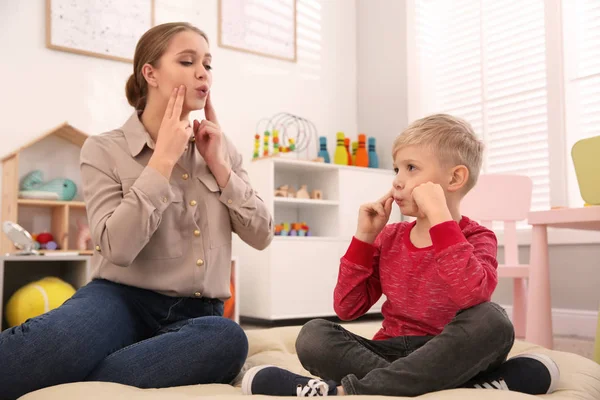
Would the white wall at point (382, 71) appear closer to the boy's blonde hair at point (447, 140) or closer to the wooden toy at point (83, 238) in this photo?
the wooden toy at point (83, 238)

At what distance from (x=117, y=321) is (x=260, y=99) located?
115 inches

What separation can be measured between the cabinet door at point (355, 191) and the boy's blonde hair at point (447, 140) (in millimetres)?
2587

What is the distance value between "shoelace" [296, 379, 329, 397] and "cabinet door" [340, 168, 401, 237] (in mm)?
2827

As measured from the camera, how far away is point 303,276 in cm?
360

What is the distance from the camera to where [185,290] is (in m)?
1.39

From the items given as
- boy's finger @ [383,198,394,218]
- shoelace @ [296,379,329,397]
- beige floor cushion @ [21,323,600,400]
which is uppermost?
boy's finger @ [383,198,394,218]

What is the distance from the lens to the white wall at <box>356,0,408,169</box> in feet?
13.9

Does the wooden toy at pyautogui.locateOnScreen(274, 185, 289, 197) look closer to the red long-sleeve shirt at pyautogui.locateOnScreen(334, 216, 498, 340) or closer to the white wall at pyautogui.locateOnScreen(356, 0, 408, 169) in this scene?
the white wall at pyautogui.locateOnScreen(356, 0, 408, 169)

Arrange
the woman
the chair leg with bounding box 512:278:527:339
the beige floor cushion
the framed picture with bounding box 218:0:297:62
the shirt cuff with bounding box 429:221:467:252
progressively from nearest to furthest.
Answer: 1. the beige floor cushion
2. the shirt cuff with bounding box 429:221:467:252
3. the woman
4. the chair leg with bounding box 512:278:527:339
5. the framed picture with bounding box 218:0:297:62

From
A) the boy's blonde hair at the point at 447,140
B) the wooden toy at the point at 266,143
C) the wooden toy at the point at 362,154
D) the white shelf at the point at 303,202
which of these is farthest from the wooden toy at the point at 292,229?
the boy's blonde hair at the point at 447,140

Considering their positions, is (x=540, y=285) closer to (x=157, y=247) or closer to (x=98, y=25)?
(x=157, y=247)

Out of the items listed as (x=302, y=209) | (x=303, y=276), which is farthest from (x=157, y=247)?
(x=302, y=209)

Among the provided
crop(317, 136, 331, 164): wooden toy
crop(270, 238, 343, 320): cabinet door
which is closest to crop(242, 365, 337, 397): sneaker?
crop(270, 238, 343, 320): cabinet door

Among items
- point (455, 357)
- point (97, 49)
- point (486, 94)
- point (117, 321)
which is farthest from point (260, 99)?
point (455, 357)
